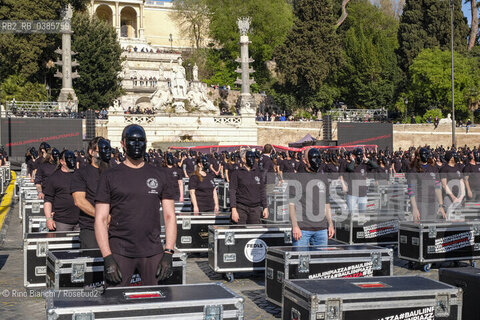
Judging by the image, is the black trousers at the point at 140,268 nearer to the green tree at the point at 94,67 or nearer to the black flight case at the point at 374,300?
the black flight case at the point at 374,300

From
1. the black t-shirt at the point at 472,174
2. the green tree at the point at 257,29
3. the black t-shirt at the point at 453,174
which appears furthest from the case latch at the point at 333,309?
the green tree at the point at 257,29

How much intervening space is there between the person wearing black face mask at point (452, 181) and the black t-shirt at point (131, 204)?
8976mm

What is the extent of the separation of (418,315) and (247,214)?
17.2ft

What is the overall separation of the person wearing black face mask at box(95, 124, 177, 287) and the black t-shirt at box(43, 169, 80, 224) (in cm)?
392

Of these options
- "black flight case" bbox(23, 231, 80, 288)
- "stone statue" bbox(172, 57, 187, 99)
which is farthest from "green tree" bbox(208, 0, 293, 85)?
"black flight case" bbox(23, 231, 80, 288)

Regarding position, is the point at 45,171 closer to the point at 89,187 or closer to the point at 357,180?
the point at 89,187

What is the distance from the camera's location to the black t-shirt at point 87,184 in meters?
8.30

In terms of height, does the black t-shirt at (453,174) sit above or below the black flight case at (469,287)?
above

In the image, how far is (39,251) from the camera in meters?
9.53

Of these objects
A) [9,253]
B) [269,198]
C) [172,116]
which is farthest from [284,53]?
[9,253]

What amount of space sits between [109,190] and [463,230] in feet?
25.6

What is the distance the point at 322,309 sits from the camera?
5996mm

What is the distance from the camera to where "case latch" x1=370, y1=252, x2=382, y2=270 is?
28.3 feet

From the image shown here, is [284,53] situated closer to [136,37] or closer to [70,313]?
[136,37]
